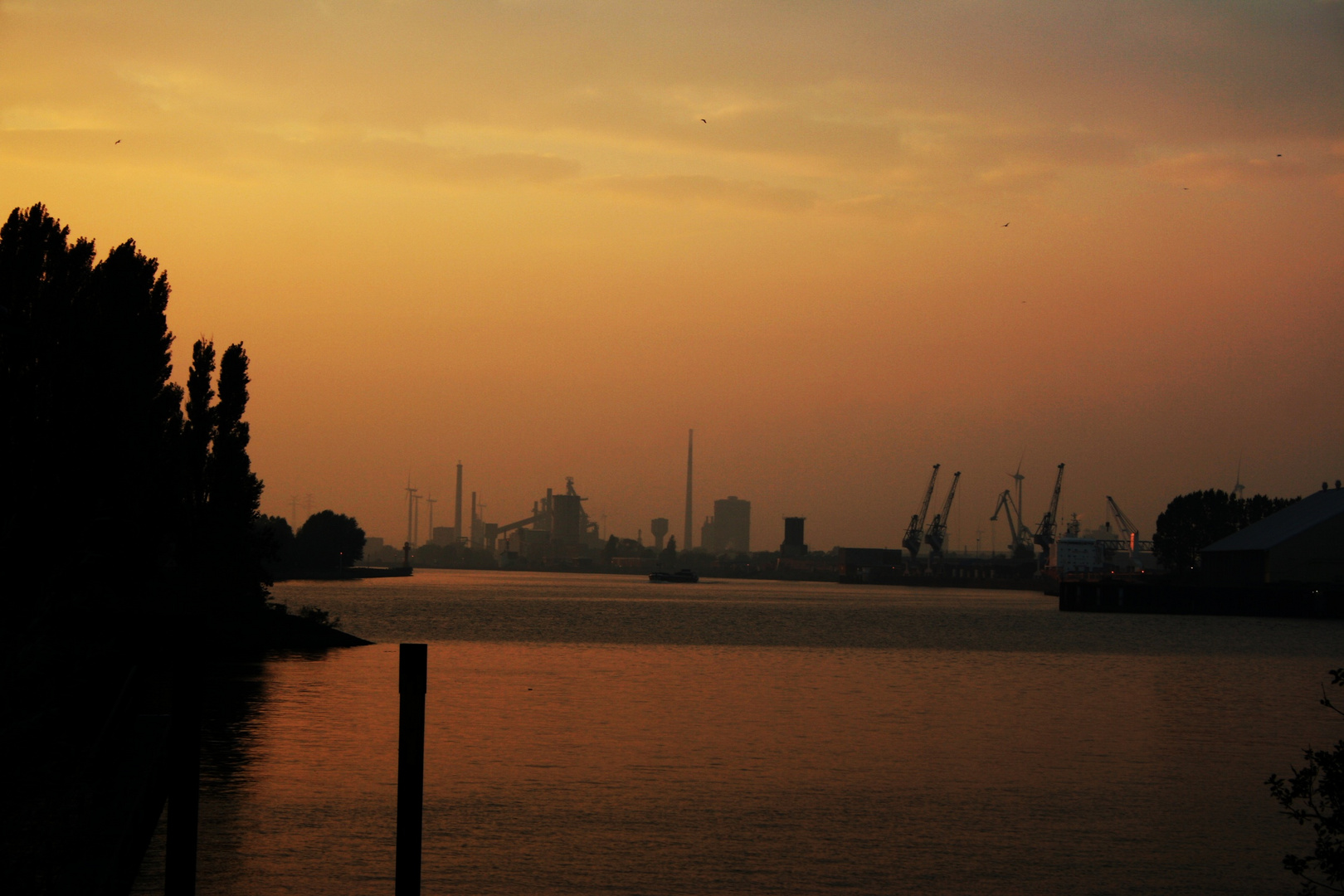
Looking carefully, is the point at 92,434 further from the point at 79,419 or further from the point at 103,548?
the point at 103,548

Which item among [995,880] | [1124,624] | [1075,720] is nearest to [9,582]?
[995,880]

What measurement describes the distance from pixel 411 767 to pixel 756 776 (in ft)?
56.1

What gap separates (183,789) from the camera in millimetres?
16266

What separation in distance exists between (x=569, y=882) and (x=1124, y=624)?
396 ft

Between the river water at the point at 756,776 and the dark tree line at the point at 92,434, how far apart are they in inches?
190

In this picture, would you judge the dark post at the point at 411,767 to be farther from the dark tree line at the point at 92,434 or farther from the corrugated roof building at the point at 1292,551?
the corrugated roof building at the point at 1292,551

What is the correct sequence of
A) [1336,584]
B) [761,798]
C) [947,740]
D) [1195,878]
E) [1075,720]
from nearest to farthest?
[1195,878] < [761,798] < [947,740] < [1075,720] < [1336,584]

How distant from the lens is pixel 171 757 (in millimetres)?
16266

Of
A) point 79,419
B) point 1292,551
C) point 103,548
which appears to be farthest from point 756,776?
point 1292,551

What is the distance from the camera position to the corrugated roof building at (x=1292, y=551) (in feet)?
480

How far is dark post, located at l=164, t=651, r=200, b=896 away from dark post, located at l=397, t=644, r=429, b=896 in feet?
9.04

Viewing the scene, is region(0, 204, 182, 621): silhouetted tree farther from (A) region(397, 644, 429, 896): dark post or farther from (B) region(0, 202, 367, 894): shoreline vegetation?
(A) region(397, 644, 429, 896): dark post

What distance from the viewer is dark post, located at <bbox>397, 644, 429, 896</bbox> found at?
15.0 m

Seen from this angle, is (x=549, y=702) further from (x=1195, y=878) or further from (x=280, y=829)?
(x=1195, y=878)
